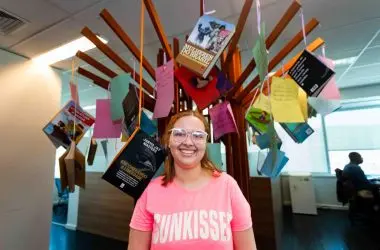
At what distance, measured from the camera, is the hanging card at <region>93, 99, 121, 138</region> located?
112 cm

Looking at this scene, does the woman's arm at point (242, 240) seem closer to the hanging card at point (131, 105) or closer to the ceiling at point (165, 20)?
the hanging card at point (131, 105)

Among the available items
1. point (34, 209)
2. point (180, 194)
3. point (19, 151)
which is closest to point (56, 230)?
point (34, 209)

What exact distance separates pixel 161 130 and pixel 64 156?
1.66 feet

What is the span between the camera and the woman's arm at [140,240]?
742mm

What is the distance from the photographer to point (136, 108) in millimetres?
974

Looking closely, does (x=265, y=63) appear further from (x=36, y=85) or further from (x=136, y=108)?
(x=36, y=85)

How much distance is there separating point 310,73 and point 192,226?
2.37ft

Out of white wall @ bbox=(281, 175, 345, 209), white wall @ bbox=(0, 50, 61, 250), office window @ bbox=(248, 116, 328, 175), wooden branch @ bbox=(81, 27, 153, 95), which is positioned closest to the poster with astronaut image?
wooden branch @ bbox=(81, 27, 153, 95)

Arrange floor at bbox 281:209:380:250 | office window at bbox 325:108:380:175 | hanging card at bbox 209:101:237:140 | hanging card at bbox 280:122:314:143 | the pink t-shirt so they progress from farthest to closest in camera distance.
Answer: office window at bbox 325:108:380:175, floor at bbox 281:209:380:250, hanging card at bbox 280:122:314:143, hanging card at bbox 209:101:237:140, the pink t-shirt

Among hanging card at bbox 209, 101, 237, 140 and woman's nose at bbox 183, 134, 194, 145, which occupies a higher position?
hanging card at bbox 209, 101, 237, 140

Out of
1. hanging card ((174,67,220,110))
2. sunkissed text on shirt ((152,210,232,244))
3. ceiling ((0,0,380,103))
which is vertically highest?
ceiling ((0,0,380,103))

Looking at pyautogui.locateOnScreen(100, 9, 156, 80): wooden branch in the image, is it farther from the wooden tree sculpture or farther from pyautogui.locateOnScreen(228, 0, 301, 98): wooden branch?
pyautogui.locateOnScreen(228, 0, 301, 98): wooden branch

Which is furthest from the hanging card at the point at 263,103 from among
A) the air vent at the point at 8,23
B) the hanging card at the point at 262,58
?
the air vent at the point at 8,23

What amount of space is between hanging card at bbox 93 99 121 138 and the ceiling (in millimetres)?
781
